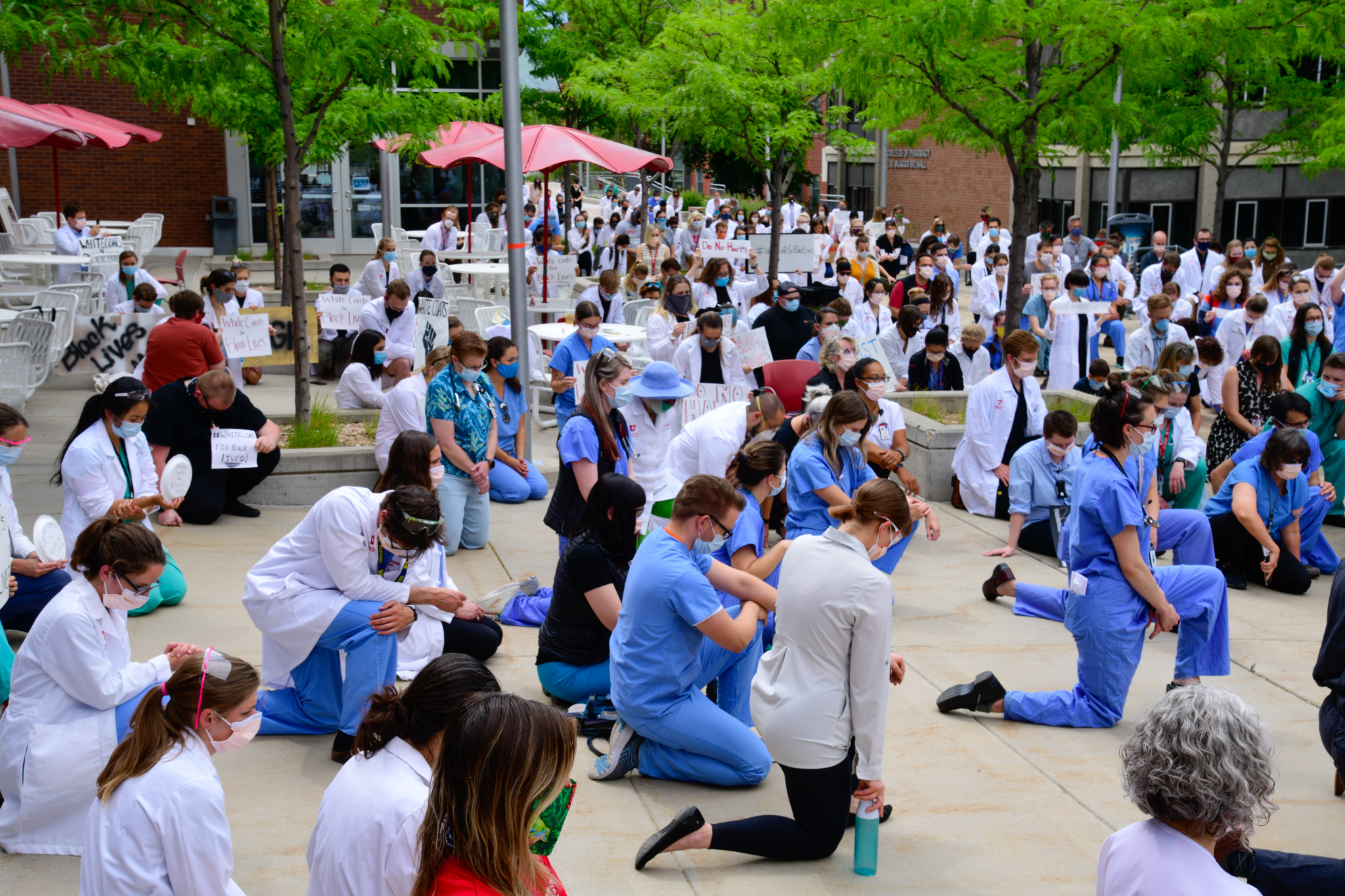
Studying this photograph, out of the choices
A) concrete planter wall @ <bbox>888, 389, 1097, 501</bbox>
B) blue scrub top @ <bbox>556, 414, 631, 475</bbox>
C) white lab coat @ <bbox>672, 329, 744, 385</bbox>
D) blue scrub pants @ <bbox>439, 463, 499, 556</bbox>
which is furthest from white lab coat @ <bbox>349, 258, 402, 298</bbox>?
blue scrub top @ <bbox>556, 414, 631, 475</bbox>

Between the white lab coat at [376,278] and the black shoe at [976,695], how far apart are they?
11.2 meters

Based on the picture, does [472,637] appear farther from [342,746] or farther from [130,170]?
[130,170]

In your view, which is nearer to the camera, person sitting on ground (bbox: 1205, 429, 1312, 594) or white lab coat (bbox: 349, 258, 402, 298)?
person sitting on ground (bbox: 1205, 429, 1312, 594)

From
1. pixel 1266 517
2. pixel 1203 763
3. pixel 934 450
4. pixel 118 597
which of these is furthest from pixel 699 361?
pixel 1203 763

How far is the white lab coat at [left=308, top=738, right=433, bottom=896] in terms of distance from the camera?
316cm

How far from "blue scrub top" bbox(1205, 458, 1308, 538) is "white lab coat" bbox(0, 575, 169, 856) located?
7470mm

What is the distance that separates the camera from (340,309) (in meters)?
14.8

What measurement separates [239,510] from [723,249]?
8347 millimetres

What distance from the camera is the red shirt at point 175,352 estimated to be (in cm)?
1028

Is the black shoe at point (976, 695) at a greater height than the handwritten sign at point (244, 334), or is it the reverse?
the handwritten sign at point (244, 334)

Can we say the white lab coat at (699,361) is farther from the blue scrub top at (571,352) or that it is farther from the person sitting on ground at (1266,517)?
the person sitting on ground at (1266,517)

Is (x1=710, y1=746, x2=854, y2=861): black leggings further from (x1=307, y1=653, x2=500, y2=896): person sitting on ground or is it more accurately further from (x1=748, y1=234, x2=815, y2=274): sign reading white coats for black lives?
(x1=748, y1=234, x2=815, y2=274): sign reading white coats for black lives

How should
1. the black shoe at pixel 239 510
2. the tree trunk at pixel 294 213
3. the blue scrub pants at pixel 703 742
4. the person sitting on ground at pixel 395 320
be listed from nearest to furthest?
the blue scrub pants at pixel 703 742
the black shoe at pixel 239 510
the tree trunk at pixel 294 213
the person sitting on ground at pixel 395 320

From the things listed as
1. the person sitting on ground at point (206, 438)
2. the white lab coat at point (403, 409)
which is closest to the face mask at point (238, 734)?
the person sitting on ground at point (206, 438)
